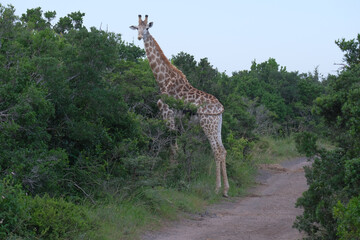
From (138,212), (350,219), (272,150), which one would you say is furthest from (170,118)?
(272,150)

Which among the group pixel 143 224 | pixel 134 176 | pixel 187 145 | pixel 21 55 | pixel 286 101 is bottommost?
pixel 143 224

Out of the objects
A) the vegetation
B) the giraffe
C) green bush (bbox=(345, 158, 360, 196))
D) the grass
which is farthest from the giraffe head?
green bush (bbox=(345, 158, 360, 196))

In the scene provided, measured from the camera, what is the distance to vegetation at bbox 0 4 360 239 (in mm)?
5824

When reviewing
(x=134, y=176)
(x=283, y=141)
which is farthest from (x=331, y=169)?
(x=283, y=141)

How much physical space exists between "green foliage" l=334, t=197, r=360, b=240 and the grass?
296cm

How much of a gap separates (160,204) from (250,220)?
158cm

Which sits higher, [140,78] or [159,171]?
[140,78]

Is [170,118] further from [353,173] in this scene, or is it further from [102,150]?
[353,173]

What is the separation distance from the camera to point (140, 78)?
39.7 ft

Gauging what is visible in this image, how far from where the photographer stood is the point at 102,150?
8367mm

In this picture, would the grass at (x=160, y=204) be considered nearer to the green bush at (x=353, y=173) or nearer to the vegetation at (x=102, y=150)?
the vegetation at (x=102, y=150)

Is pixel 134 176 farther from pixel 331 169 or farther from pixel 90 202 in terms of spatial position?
pixel 331 169

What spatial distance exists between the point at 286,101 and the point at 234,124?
9332 mm

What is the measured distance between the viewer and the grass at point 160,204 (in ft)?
22.6
